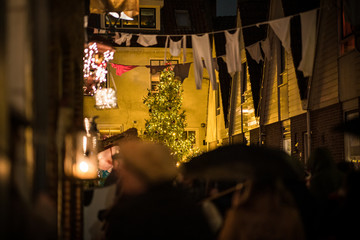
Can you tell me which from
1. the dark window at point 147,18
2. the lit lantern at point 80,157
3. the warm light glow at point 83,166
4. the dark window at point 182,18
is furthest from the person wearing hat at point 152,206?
the dark window at point 182,18

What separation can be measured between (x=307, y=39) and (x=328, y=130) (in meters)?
2.85

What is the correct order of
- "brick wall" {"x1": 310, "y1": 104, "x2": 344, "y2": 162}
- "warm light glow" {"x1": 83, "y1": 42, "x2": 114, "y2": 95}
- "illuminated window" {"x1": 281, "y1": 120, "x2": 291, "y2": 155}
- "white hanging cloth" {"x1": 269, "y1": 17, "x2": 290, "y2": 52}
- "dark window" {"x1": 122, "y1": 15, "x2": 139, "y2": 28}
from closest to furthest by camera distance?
1. "warm light glow" {"x1": 83, "y1": 42, "x2": 114, "y2": 95}
2. "white hanging cloth" {"x1": 269, "y1": 17, "x2": 290, "y2": 52}
3. "brick wall" {"x1": 310, "y1": 104, "x2": 344, "y2": 162}
4. "illuminated window" {"x1": 281, "y1": 120, "x2": 291, "y2": 155}
5. "dark window" {"x1": 122, "y1": 15, "x2": 139, "y2": 28}

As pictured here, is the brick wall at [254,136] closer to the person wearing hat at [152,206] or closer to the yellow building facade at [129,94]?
the yellow building facade at [129,94]

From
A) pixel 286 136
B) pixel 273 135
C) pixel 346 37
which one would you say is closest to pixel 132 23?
pixel 273 135

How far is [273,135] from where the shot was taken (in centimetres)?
1991

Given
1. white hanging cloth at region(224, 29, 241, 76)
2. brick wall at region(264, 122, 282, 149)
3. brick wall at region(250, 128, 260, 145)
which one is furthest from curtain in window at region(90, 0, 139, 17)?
brick wall at region(250, 128, 260, 145)

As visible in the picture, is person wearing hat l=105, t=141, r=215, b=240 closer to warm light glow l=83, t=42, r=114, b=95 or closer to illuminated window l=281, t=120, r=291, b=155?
warm light glow l=83, t=42, r=114, b=95

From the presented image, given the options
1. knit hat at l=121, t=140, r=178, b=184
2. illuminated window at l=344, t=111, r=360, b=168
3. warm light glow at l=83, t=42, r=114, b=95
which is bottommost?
illuminated window at l=344, t=111, r=360, b=168

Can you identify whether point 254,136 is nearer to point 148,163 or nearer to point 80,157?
point 80,157

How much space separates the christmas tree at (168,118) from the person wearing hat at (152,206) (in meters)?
23.0

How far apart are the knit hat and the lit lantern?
853mm

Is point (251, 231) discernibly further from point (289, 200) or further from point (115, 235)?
point (115, 235)

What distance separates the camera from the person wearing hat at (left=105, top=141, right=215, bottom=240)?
338 cm

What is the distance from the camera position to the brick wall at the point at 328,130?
1350cm
